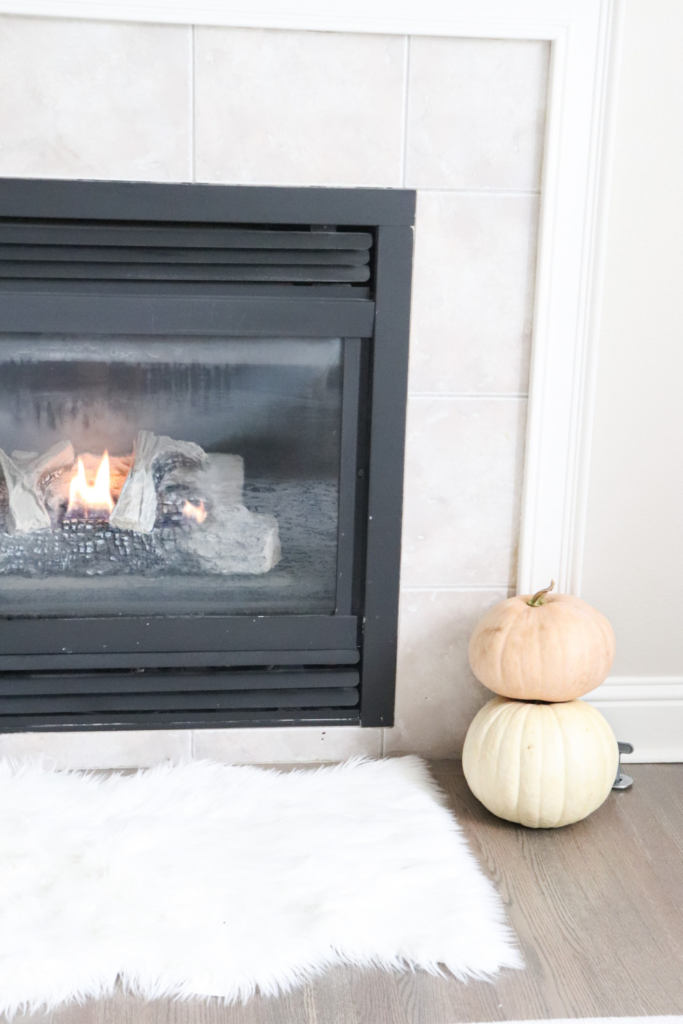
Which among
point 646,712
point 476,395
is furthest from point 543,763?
point 476,395

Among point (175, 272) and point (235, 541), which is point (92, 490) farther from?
point (175, 272)

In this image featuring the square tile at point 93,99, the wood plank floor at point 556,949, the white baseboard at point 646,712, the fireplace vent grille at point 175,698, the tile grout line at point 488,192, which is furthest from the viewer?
the white baseboard at point 646,712

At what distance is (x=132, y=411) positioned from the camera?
158cm

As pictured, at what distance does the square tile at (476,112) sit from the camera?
1479 mm

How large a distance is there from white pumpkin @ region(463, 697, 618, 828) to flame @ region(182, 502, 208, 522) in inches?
23.5

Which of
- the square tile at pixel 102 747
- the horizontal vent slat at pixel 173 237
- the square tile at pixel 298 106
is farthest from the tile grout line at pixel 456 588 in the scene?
the square tile at pixel 298 106

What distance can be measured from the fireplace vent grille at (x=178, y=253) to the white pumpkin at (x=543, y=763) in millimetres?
768

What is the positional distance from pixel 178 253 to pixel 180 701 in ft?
2.53

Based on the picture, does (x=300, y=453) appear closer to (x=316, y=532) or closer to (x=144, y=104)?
(x=316, y=532)

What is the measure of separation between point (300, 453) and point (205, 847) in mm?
655

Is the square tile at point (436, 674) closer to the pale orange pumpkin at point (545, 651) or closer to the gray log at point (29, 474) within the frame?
the pale orange pumpkin at point (545, 651)

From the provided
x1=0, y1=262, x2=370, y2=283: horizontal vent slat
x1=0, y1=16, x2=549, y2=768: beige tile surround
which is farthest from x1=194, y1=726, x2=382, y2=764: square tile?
x1=0, y1=262, x2=370, y2=283: horizontal vent slat

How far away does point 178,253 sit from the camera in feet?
4.93

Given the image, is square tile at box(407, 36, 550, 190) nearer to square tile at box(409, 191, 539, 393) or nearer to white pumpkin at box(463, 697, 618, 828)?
square tile at box(409, 191, 539, 393)
